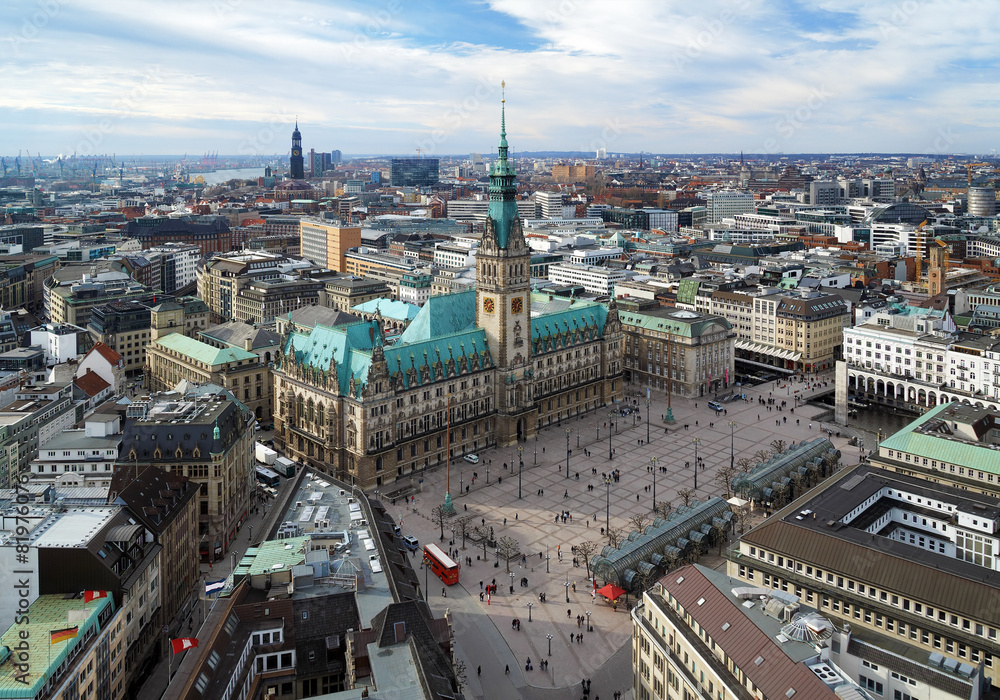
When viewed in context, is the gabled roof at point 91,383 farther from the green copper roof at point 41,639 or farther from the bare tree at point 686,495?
the bare tree at point 686,495

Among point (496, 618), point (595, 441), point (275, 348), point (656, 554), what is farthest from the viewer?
point (275, 348)

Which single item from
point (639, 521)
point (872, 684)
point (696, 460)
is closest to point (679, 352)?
point (696, 460)

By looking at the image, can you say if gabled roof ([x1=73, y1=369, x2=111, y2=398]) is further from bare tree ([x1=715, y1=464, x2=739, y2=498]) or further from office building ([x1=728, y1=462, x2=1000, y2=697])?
office building ([x1=728, y1=462, x2=1000, y2=697])

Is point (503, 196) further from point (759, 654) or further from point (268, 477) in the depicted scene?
point (759, 654)

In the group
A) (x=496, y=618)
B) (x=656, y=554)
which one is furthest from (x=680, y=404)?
(x=496, y=618)

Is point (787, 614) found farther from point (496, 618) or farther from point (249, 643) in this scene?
point (249, 643)

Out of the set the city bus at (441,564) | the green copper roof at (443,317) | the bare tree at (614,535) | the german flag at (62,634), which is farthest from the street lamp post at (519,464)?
the german flag at (62,634)
